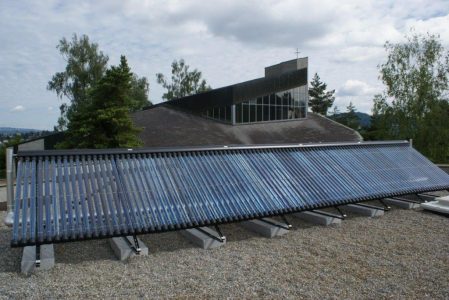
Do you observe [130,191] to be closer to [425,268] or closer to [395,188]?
[425,268]

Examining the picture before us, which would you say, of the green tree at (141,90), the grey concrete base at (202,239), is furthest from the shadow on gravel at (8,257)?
the green tree at (141,90)

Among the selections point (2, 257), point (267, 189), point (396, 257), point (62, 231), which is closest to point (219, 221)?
point (267, 189)

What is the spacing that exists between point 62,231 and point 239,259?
2528 mm

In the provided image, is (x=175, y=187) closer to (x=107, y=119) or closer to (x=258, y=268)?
(x=258, y=268)

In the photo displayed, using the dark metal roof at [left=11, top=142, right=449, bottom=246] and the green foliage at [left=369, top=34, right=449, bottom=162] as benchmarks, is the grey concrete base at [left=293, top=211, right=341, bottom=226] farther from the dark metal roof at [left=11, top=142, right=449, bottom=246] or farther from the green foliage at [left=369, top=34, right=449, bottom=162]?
the green foliage at [left=369, top=34, right=449, bottom=162]

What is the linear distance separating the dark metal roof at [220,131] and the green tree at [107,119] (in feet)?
16.3

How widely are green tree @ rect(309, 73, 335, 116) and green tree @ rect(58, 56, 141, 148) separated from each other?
5751cm

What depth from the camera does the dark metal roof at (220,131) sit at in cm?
2998

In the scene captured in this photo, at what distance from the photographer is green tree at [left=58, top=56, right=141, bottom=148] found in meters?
22.0

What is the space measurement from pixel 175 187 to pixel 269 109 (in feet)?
106

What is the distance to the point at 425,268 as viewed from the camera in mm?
5434

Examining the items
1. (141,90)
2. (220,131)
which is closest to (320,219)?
(220,131)

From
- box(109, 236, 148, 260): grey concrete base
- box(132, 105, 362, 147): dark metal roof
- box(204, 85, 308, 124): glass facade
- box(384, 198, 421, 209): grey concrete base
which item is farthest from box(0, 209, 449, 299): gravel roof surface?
box(204, 85, 308, 124): glass facade

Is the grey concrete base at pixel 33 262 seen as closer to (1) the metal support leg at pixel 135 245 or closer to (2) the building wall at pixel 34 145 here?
(1) the metal support leg at pixel 135 245
